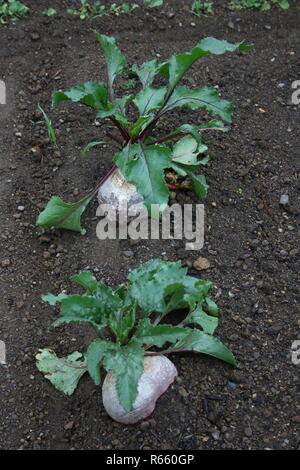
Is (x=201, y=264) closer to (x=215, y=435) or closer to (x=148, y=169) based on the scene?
(x=148, y=169)

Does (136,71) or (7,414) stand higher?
(136,71)

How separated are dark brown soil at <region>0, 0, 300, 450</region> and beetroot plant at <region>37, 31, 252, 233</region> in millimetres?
199

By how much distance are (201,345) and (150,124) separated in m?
1.26

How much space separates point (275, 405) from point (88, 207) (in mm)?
1538

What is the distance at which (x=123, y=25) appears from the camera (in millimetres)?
4891

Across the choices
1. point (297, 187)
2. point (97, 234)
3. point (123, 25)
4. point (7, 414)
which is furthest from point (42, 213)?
point (123, 25)

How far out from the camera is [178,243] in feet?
11.6

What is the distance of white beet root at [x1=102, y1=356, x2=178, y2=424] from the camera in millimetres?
2749

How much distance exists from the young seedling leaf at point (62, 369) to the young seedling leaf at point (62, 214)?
0.78m

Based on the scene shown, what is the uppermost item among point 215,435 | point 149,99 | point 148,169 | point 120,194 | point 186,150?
point 149,99

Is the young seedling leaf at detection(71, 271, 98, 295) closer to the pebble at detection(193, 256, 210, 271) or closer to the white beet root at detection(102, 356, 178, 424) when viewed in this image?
the white beet root at detection(102, 356, 178, 424)

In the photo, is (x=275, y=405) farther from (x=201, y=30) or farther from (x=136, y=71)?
(x=201, y=30)

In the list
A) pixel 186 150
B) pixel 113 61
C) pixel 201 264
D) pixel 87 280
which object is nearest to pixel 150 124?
pixel 186 150

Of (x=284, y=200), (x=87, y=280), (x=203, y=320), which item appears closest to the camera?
(x=87, y=280)
